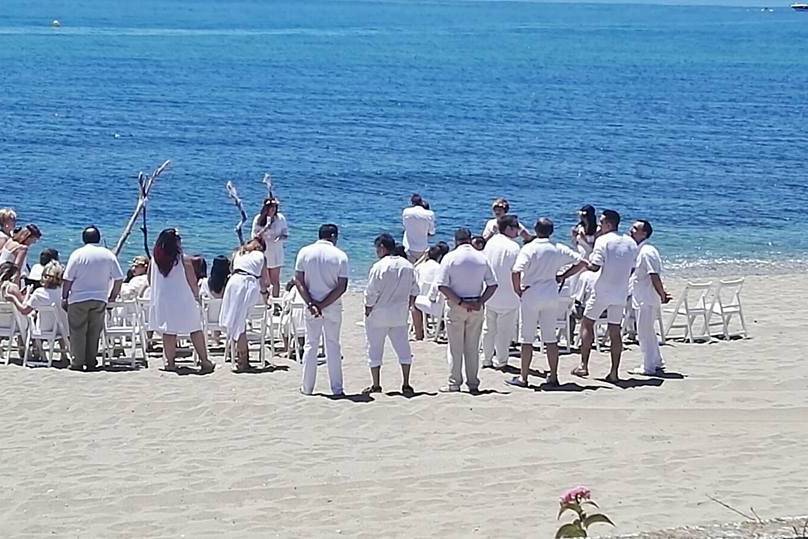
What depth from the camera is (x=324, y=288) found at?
1297 centimetres

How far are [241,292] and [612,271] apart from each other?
3.94 m

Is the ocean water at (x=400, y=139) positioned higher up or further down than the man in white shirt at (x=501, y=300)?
higher up

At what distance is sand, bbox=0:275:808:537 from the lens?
9711 mm

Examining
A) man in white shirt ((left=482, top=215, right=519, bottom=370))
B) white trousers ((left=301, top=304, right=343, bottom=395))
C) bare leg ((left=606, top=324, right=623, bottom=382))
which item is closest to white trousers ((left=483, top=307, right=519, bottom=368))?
man in white shirt ((left=482, top=215, right=519, bottom=370))

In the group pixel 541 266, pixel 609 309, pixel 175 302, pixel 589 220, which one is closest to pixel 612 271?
pixel 609 309

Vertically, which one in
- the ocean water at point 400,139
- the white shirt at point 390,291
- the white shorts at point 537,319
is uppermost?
the ocean water at point 400,139

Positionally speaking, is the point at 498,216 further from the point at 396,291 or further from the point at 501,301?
the point at 396,291

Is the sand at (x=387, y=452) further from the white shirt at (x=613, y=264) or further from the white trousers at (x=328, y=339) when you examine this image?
the white shirt at (x=613, y=264)

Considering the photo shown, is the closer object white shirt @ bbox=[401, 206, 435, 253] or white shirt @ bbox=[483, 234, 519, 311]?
white shirt @ bbox=[483, 234, 519, 311]

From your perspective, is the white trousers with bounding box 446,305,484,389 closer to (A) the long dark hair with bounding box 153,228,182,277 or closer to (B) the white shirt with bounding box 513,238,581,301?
(B) the white shirt with bounding box 513,238,581,301

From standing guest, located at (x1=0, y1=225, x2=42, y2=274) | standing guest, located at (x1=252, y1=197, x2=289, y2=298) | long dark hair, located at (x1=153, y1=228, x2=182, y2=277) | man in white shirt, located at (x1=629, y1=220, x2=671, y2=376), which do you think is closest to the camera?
man in white shirt, located at (x1=629, y1=220, x2=671, y2=376)

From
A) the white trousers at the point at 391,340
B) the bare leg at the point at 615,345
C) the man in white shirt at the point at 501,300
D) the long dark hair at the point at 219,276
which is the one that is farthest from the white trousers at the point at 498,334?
the long dark hair at the point at 219,276

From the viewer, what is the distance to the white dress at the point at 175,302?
46.7ft

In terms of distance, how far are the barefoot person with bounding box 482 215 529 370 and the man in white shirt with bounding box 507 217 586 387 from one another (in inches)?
21.5
